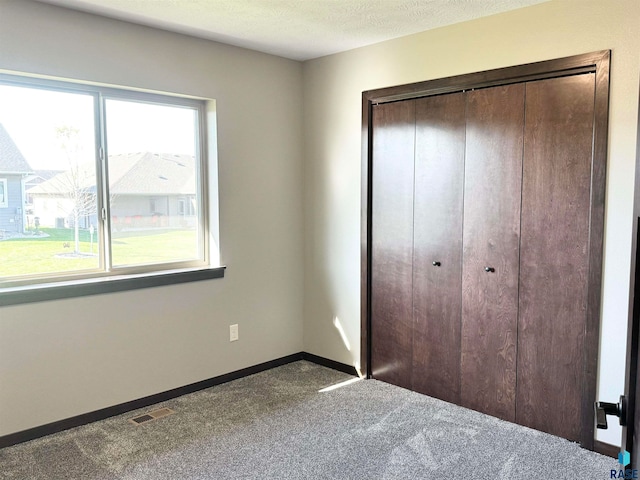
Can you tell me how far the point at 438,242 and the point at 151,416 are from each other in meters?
2.07

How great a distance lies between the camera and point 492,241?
295 centimetres

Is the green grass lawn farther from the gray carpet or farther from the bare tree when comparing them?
the gray carpet

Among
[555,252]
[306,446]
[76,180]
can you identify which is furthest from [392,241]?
[76,180]

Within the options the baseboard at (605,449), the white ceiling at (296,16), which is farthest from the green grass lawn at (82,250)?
the baseboard at (605,449)

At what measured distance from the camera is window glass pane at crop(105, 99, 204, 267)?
10.2 feet

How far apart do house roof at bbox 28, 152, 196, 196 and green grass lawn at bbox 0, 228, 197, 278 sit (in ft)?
0.83

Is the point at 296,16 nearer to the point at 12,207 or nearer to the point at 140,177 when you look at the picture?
the point at 140,177

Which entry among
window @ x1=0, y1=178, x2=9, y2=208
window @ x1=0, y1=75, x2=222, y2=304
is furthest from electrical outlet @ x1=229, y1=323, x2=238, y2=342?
window @ x1=0, y1=178, x2=9, y2=208

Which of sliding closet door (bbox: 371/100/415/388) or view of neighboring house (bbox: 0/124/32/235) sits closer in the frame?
view of neighboring house (bbox: 0/124/32/235)

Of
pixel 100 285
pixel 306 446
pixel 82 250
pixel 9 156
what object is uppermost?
pixel 9 156

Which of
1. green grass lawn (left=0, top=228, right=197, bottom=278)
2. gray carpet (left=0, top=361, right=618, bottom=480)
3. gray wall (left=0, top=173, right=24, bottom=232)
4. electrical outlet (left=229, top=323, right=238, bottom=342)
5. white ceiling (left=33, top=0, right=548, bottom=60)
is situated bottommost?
gray carpet (left=0, top=361, right=618, bottom=480)

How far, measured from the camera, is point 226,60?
346cm

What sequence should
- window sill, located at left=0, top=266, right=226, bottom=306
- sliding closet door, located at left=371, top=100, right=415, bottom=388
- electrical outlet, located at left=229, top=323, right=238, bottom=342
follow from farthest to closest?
1. electrical outlet, located at left=229, top=323, right=238, bottom=342
2. sliding closet door, located at left=371, top=100, right=415, bottom=388
3. window sill, located at left=0, top=266, right=226, bottom=306

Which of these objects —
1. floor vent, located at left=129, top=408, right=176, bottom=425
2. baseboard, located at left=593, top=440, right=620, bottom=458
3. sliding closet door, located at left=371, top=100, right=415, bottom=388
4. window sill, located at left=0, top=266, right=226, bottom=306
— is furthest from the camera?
sliding closet door, located at left=371, top=100, right=415, bottom=388
